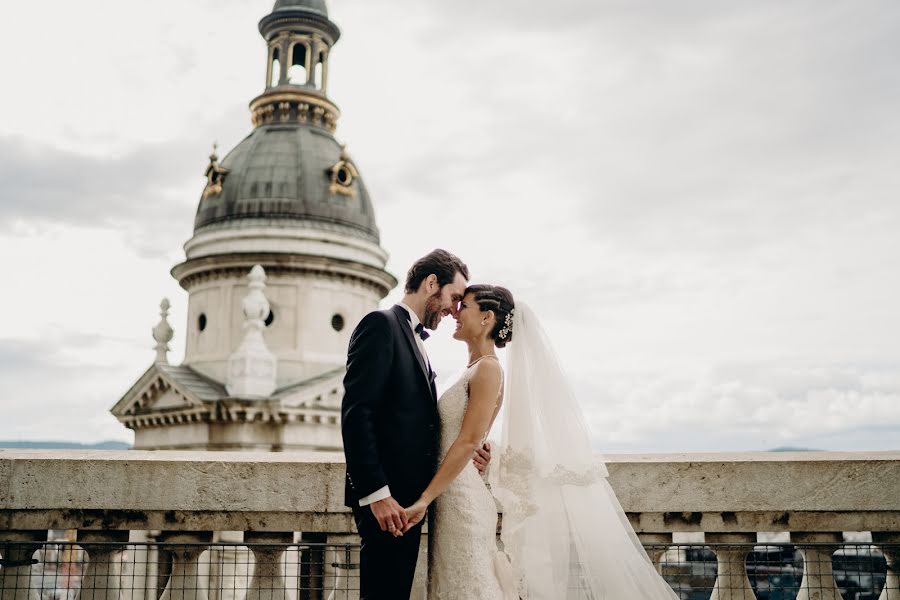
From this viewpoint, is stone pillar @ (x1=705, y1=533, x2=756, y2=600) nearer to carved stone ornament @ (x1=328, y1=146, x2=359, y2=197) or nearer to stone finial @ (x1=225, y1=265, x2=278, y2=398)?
stone finial @ (x1=225, y1=265, x2=278, y2=398)

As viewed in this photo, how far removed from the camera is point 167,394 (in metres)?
32.5

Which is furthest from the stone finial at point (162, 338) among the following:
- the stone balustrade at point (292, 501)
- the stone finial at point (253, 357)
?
the stone balustrade at point (292, 501)

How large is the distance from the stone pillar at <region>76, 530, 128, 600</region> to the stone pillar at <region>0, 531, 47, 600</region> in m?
0.28

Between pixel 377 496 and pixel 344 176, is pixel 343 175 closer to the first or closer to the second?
pixel 344 176

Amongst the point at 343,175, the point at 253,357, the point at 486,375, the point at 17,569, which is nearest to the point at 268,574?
the point at 17,569

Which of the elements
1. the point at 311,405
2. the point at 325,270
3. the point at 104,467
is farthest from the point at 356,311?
the point at 104,467

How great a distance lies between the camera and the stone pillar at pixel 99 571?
531 cm

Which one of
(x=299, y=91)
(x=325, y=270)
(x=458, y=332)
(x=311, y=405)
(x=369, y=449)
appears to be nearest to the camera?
(x=369, y=449)

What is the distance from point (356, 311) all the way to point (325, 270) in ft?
7.05

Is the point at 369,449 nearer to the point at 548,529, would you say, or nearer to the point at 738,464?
the point at 548,529

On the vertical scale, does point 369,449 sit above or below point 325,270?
below

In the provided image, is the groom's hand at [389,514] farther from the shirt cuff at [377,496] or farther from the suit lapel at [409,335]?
the suit lapel at [409,335]

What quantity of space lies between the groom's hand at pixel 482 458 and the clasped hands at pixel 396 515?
56 centimetres

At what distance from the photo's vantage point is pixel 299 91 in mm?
38750
